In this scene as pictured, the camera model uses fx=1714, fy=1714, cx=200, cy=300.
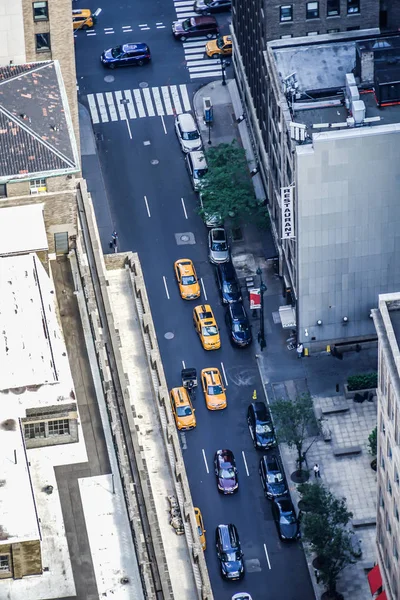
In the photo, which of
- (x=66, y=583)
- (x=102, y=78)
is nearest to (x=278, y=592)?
(x=66, y=583)

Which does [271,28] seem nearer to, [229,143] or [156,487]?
[229,143]

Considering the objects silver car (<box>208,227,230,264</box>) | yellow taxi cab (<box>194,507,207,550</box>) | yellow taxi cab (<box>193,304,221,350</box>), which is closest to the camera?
yellow taxi cab (<box>194,507,207,550</box>)

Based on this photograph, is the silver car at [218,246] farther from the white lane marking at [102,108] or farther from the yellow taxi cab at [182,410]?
the white lane marking at [102,108]

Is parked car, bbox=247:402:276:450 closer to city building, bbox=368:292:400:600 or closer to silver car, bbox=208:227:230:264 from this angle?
city building, bbox=368:292:400:600

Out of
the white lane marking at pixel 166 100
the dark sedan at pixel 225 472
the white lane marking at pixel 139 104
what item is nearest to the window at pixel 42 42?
the dark sedan at pixel 225 472

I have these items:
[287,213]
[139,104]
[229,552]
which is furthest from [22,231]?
[139,104]

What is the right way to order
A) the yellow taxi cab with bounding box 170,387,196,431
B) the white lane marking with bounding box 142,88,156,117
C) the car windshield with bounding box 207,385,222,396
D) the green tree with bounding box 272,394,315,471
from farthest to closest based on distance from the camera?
the white lane marking with bounding box 142,88,156,117 < the car windshield with bounding box 207,385,222,396 < the yellow taxi cab with bounding box 170,387,196,431 < the green tree with bounding box 272,394,315,471

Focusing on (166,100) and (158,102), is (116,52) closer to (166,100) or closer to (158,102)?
(158,102)

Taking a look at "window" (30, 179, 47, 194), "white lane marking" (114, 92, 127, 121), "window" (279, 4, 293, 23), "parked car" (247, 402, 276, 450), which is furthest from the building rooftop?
"white lane marking" (114, 92, 127, 121)
